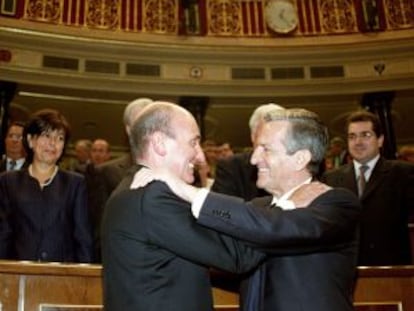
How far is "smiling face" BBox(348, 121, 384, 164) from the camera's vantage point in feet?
12.0

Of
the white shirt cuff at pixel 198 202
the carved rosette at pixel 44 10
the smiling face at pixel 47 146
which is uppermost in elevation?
the carved rosette at pixel 44 10

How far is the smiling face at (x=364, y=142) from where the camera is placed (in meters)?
3.66

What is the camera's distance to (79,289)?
227 centimetres

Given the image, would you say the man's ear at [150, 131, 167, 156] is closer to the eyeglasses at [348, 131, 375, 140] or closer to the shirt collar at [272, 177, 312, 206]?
the shirt collar at [272, 177, 312, 206]

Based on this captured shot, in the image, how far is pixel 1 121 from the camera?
8953 mm

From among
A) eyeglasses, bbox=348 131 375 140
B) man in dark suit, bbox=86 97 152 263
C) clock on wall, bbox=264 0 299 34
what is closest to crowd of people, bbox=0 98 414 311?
man in dark suit, bbox=86 97 152 263

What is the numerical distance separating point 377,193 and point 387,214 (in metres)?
0.14

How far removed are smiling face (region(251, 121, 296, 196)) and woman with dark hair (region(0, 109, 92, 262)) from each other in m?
1.39

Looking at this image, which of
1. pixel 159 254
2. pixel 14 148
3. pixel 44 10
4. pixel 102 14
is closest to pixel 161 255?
pixel 159 254

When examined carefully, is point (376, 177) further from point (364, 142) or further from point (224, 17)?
point (224, 17)

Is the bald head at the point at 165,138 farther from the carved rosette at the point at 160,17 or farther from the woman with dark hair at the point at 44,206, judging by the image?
the carved rosette at the point at 160,17

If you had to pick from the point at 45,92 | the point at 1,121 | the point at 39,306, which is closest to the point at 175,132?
the point at 39,306

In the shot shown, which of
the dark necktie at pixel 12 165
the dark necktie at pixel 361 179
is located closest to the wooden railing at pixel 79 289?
the dark necktie at pixel 361 179

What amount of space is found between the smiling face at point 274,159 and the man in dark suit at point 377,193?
5.39 ft
